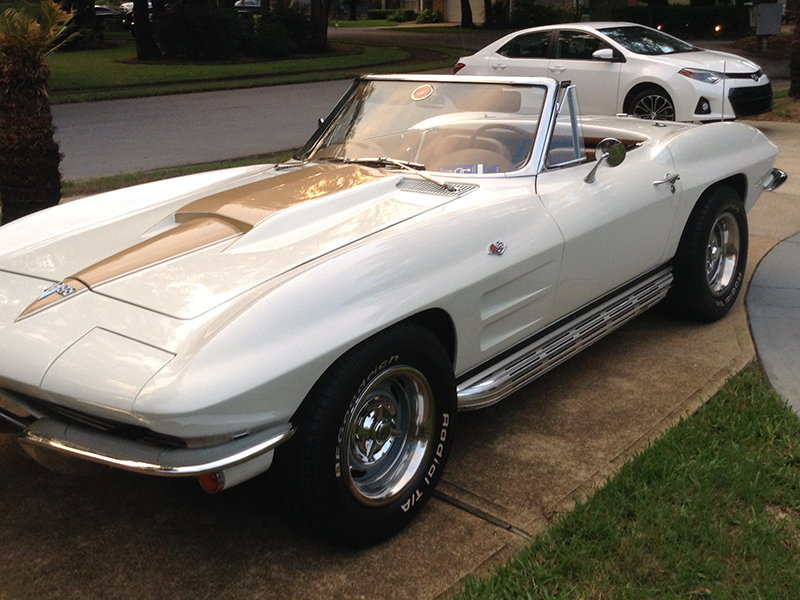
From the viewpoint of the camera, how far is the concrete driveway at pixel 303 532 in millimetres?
2660

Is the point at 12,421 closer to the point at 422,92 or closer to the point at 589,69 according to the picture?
the point at 422,92

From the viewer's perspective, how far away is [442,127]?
13.0 ft

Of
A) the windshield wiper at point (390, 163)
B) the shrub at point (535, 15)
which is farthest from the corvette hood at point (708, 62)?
the shrub at point (535, 15)

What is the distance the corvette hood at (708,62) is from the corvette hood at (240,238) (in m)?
7.55

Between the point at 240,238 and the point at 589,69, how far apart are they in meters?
8.69

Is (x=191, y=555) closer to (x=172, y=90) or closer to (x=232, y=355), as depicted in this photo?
(x=232, y=355)

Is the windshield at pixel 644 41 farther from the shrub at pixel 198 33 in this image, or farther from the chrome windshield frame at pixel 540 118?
the shrub at pixel 198 33

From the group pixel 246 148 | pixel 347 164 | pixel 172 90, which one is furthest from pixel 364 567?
pixel 172 90

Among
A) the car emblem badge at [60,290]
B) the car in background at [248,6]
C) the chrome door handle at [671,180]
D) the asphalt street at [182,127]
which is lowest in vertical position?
the asphalt street at [182,127]

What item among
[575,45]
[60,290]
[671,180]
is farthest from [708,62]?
[60,290]

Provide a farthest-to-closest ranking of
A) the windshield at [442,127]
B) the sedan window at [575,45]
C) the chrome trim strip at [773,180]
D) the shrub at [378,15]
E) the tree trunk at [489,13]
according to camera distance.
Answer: the shrub at [378,15] < the tree trunk at [489,13] < the sedan window at [575,45] < the chrome trim strip at [773,180] < the windshield at [442,127]

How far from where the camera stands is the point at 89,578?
2.67m

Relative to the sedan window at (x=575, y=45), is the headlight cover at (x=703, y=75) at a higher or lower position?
lower

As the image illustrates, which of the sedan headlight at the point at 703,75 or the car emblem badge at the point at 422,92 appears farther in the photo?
the sedan headlight at the point at 703,75
